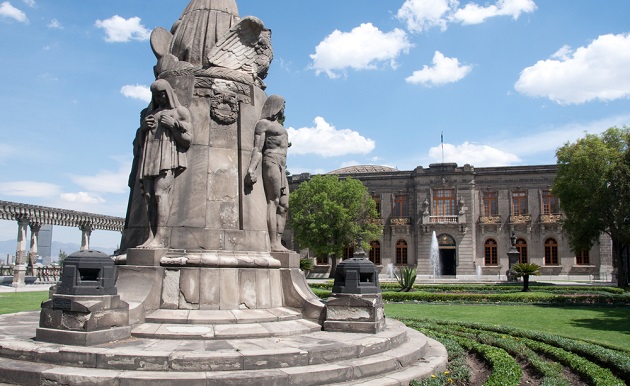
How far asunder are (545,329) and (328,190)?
101ft

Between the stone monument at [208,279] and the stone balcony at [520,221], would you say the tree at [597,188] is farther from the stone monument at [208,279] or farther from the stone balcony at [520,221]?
the stone monument at [208,279]

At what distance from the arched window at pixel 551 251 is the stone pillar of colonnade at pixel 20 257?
40849mm

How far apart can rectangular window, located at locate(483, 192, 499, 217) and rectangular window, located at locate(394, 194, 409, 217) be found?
7064 millimetres

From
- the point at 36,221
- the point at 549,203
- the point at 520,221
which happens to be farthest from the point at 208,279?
the point at 549,203

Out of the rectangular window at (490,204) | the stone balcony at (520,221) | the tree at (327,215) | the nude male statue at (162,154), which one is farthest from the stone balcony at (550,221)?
the nude male statue at (162,154)

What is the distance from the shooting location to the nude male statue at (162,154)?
8266 mm

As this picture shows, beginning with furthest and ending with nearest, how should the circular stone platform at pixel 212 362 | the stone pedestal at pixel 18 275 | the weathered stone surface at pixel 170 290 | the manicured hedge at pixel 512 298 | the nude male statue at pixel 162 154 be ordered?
the stone pedestal at pixel 18 275, the manicured hedge at pixel 512 298, the nude male statue at pixel 162 154, the weathered stone surface at pixel 170 290, the circular stone platform at pixel 212 362

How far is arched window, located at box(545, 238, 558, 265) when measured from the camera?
1859 inches

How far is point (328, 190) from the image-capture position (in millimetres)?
43281

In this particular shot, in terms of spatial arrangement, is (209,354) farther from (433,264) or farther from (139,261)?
(433,264)

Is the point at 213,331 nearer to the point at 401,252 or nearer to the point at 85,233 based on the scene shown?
the point at 85,233

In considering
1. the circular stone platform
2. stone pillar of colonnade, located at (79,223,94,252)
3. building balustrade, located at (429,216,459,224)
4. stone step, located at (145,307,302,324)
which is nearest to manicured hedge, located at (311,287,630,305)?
stone step, located at (145,307,302,324)

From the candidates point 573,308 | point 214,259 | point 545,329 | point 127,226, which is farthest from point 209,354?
point 573,308

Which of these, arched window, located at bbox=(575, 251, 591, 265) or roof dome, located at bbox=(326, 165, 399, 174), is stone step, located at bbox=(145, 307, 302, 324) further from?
roof dome, located at bbox=(326, 165, 399, 174)
